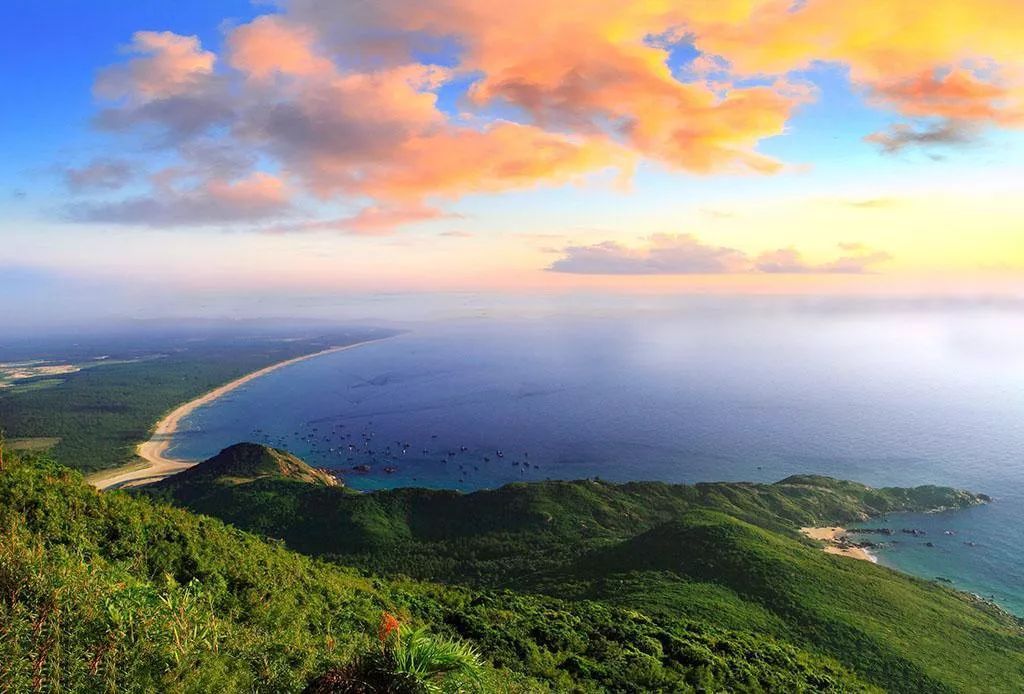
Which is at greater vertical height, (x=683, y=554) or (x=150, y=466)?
(x=683, y=554)

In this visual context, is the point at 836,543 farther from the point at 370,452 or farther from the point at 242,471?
the point at 370,452

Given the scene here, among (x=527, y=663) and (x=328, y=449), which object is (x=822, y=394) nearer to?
(x=328, y=449)

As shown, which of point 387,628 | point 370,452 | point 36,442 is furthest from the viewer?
point 370,452

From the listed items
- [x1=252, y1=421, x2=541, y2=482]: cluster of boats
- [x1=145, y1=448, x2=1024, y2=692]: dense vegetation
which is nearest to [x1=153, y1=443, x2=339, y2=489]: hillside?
[x1=145, y1=448, x2=1024, y2=692]: dense vegetation

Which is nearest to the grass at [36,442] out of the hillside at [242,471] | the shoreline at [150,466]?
the shoreline at [150,466]

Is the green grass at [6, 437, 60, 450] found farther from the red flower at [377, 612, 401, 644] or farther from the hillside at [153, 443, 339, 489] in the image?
the red flower at [377, 612, 401, 644]

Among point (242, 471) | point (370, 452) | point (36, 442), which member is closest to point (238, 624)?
point (242, 471)
